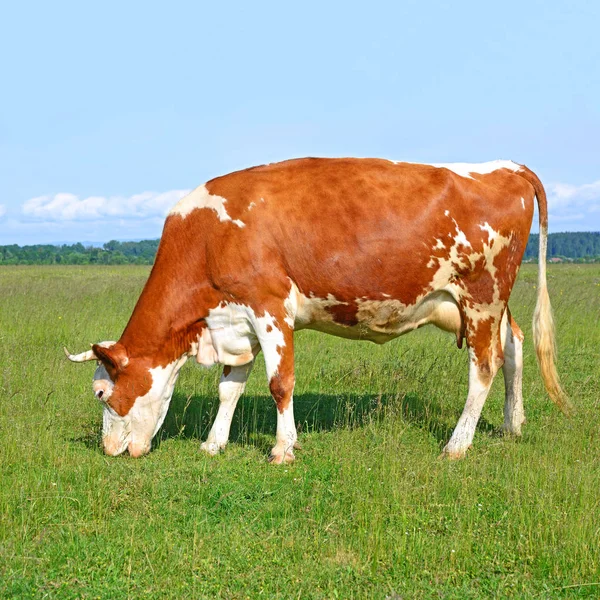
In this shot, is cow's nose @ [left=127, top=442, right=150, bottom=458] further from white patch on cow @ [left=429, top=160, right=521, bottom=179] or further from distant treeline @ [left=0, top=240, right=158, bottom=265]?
distant treeline @ [left=0, top=240, right=158, bottom=265]

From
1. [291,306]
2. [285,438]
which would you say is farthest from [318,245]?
[285,438]

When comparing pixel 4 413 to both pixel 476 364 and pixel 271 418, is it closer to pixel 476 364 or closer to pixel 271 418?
pixel 271 418

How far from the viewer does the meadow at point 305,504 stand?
4.65 metres

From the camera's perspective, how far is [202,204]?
7.15 meters

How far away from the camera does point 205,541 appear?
512 cm

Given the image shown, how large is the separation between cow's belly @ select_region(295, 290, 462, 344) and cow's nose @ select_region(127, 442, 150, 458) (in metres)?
1.78

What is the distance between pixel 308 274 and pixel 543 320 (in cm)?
251

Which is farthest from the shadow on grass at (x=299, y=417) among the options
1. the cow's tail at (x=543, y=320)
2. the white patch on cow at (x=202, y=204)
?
the white patch on cow at (x=202, y=204)

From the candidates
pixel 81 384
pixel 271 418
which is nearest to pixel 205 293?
pixel 271 418

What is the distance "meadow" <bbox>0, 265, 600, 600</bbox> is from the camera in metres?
4.65

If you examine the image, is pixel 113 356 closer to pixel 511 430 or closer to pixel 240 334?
pixel 240 334

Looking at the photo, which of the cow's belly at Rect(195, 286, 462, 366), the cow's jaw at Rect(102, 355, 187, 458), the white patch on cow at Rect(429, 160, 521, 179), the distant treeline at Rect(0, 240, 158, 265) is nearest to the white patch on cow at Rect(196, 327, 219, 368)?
the cow's belly at Rect(195, 286, 462, 366)

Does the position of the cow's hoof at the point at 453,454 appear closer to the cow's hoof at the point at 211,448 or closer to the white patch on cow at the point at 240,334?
the white patch on cow at the point at 240,334

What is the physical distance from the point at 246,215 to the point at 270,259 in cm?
45
